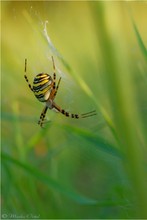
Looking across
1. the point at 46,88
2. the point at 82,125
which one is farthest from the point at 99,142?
the point at 82,125

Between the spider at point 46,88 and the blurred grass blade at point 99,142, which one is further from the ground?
the spider at point 46,88

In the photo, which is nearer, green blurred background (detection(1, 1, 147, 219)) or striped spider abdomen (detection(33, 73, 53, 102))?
green blurred background (detection(1, 1, 147, 219))

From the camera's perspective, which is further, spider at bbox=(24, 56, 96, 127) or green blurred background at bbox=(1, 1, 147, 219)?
spider at bbox=(24, 56, 96, 127)

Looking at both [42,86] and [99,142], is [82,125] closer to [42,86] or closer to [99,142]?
[99,142]

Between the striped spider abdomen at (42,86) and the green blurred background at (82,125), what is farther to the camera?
the striped spider abdomen at (42,86)

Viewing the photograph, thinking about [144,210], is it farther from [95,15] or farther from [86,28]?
[86,28]

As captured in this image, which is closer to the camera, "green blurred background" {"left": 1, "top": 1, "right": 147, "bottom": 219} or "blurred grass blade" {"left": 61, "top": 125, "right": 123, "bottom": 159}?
"green blurred background" {"left": 1, "top": 1, "right": 147, "bottom": 219}

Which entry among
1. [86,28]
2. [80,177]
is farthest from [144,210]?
[86,28]

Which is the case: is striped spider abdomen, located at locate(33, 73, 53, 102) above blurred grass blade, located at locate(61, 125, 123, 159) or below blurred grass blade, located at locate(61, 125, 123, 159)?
above
